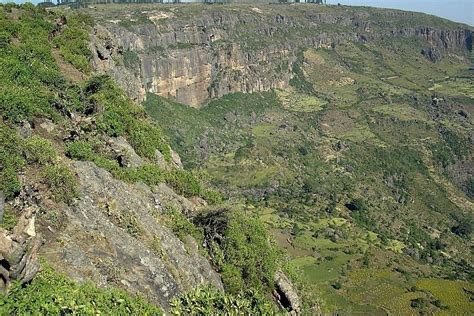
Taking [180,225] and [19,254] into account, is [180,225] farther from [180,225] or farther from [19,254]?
[19,254]

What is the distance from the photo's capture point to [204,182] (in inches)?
1887

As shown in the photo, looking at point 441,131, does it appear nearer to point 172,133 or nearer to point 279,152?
point 279,152

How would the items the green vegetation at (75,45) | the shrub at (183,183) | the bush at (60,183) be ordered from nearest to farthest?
the bush at (60,183) < the shrub at (183,183) < the green vegetation at (75,45)

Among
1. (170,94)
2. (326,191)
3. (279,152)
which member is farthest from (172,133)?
(326,191)

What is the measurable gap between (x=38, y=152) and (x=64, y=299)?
1028cm

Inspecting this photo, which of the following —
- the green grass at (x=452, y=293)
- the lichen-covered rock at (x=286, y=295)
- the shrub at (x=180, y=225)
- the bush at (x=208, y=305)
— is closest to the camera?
the bush at (x=208, y=305)

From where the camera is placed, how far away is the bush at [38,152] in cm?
2352

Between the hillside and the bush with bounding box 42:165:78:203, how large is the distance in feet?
0.22

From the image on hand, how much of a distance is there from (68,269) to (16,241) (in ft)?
9.79

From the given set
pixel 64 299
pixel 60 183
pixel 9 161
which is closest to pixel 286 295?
pixel 60 183

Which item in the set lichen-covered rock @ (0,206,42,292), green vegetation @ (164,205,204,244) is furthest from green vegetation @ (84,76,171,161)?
lichen-covered rock @ (0,206,42,292)

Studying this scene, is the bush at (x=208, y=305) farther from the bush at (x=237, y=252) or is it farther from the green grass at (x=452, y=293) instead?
the green grass at (x=452, y=293)

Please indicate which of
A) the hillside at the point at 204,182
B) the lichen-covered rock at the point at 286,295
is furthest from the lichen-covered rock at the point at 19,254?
the lichen-covered rock at the point at 286,295

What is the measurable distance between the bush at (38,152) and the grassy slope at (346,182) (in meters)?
52.5
